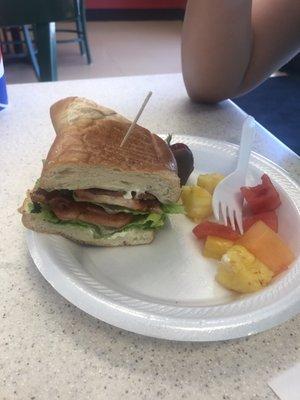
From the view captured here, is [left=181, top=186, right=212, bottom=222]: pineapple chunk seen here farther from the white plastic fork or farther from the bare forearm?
the bare forearm

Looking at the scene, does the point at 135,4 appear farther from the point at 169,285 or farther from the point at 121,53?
the point at 169,285

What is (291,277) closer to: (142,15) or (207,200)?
(207,200)

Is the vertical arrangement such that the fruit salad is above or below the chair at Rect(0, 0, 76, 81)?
below

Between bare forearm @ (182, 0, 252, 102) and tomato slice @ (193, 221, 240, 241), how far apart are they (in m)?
0.82

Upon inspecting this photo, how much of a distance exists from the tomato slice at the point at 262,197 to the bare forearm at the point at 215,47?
0.69m

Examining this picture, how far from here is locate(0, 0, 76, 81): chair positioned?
188cm

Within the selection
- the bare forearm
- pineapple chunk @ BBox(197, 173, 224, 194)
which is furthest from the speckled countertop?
the bare forearm

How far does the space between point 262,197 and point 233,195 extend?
0.28ft

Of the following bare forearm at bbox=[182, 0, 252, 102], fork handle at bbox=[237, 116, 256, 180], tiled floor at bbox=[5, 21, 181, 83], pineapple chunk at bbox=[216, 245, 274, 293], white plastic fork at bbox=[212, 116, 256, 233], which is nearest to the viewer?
pineapple chunk at bbox=[216, 245, 274, 293]

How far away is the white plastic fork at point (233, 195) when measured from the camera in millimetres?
1024

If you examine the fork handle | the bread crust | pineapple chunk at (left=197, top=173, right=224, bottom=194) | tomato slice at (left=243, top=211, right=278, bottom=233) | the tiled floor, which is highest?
the bread crust

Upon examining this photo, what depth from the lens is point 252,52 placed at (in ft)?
5.43

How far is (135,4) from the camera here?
7.18 metres

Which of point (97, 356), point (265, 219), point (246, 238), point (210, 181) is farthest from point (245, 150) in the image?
point (97, 356)
